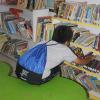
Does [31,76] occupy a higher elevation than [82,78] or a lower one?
higher

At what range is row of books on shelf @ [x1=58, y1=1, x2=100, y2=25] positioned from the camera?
2.26m

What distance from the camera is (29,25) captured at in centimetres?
305

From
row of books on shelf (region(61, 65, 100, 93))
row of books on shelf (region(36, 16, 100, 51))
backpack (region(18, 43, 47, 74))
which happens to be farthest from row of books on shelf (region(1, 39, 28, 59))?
backpack (region(18, 43, 47, 74))

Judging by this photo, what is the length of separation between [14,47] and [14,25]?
345 millimetres

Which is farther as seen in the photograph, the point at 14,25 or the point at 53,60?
the point at 14,25

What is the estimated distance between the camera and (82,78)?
257 cm

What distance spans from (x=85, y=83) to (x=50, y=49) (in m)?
0.74

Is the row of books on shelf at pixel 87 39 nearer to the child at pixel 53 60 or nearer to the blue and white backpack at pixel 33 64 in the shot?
the child at pixel 53 60

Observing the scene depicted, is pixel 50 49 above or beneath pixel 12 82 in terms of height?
above

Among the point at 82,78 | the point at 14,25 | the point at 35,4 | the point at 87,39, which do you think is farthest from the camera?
the point at 14,25

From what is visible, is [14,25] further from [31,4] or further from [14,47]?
[31,4]

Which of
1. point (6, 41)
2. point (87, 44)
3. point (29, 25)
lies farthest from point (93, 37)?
point (6, 41)

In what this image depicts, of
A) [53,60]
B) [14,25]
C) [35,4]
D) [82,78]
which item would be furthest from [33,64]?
[14,25]

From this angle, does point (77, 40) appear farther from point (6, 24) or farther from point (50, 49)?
point (6, 24)
